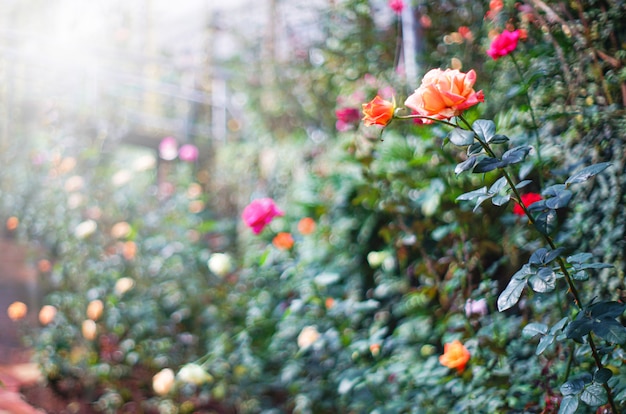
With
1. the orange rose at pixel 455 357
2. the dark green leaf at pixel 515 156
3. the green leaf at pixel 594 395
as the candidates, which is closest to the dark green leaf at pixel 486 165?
the dark green leaf at pixel 515 156

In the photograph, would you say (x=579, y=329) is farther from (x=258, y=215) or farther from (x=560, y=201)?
(x=258, y=215)

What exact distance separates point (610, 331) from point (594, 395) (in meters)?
0.11

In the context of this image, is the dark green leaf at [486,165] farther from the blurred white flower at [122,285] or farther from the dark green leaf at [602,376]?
the blurred white flower at [122,285]

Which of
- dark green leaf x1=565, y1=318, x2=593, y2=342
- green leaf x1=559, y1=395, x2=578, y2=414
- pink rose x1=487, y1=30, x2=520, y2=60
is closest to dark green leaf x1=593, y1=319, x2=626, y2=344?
dark green leaf x1=565, y1=318, x2=593, y2=342

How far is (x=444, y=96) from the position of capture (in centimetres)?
80

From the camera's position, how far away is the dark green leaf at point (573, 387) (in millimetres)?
831

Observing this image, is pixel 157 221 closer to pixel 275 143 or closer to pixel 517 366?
pixel 275 143

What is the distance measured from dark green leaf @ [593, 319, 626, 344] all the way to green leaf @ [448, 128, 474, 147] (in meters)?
0.31

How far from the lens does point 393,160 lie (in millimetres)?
2008

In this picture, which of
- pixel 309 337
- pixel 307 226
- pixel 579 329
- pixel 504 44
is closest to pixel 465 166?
pixel 579 329

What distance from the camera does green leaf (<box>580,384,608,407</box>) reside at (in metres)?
0.80

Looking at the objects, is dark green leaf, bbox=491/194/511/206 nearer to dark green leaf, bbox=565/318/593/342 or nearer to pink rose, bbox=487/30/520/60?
dark green leaf, bbox=565/318/593/342

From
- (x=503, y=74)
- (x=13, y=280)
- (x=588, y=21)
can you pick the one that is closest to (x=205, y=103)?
(x=13, y=280)

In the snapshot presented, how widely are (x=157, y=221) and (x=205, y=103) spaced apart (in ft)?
8.18
